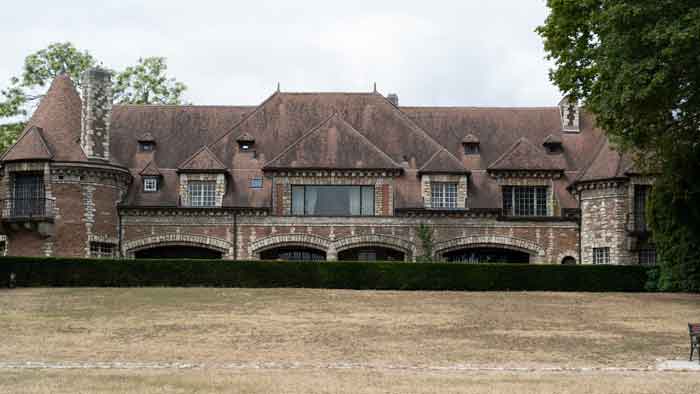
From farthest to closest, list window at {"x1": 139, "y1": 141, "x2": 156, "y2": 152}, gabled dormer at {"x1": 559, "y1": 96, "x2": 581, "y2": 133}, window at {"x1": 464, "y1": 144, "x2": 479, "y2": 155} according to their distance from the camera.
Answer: gabled dormer at {"x1": 559, "y1": 96, "x2": 581, "y2": 133}, window at {"x1": 464, "y1": 144, "x2": 479, "y2": 155}, window at {"x1": 139, "y1": 141, "x2": 156, "y2": 152}

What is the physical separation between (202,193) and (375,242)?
7.91 metres

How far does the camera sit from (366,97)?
45219 mm

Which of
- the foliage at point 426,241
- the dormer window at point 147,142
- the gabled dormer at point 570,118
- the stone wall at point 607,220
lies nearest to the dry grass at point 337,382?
the stone wall at point 607,220

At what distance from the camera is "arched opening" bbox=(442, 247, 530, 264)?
1625 inches

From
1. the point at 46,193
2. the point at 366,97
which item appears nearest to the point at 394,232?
the point at 366,97

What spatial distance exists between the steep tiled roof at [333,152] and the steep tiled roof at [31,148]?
30.4ft

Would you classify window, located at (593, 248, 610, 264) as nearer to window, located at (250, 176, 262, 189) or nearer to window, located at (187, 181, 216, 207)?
window, located at (250, 176, 262, 189)

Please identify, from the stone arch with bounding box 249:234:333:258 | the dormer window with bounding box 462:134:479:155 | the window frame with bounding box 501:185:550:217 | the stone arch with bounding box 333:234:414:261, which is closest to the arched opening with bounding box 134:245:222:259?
the stone arch with bounding box 249:234:333:258

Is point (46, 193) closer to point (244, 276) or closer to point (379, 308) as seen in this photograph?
point (244, 276)

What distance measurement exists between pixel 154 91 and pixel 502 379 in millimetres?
43533

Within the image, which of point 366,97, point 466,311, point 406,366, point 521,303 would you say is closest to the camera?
point 406,366

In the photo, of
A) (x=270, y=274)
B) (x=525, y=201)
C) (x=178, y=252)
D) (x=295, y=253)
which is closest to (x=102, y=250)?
(x=178, y=252)

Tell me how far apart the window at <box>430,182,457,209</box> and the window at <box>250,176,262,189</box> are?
7536mm

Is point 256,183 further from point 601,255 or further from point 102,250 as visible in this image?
point 601,255
